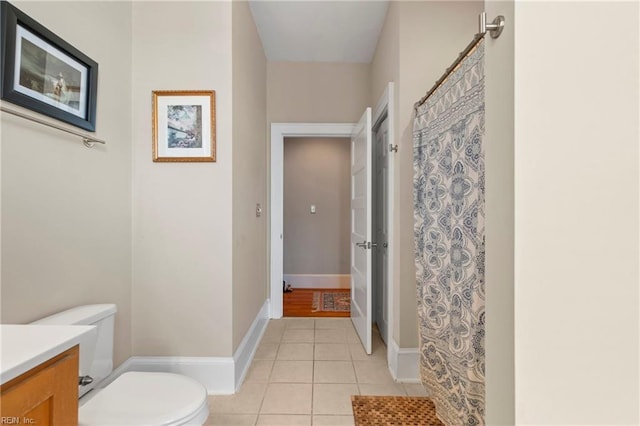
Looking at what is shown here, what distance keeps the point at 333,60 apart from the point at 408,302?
2.52 metres

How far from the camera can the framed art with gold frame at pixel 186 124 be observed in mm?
1873

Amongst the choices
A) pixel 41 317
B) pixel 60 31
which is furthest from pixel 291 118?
pixel 41 317

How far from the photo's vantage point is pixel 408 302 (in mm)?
2062

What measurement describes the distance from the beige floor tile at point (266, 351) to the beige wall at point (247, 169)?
0.27 metres

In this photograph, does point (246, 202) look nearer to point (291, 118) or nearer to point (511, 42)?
point (291, 118)

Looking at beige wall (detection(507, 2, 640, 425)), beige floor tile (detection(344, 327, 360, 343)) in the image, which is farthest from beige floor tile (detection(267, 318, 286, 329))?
beige wall (detection(507, 2, 640, 425))

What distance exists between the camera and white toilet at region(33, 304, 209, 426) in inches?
42.8

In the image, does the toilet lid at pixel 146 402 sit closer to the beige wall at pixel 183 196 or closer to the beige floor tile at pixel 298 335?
the beige wall at pixel 183 196

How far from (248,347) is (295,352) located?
0.41 metres

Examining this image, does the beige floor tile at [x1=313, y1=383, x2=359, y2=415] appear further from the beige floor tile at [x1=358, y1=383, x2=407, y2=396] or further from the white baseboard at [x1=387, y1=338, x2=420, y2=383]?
the white baseboard at [x1=387, y1=338, x2=420, y2=383]

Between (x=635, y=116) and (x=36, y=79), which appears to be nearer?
(x=635, y=116)

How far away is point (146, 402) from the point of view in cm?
117

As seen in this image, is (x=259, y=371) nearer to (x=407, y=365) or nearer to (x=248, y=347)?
(x=248, y=347)

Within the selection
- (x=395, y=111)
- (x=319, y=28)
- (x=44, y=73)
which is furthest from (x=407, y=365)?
(x=319, y=28)
